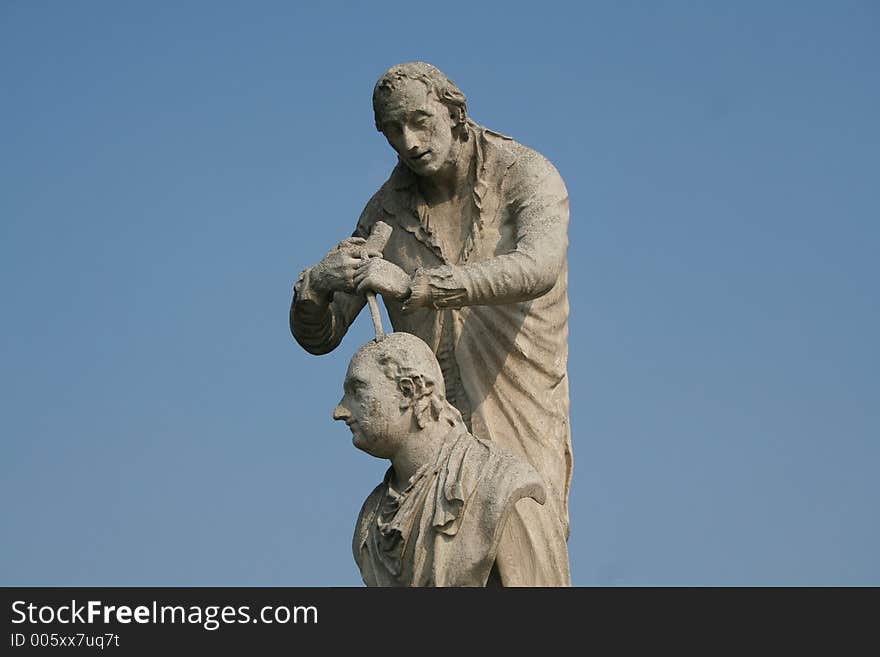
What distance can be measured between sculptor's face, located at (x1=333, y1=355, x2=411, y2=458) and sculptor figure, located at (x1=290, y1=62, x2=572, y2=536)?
69cm

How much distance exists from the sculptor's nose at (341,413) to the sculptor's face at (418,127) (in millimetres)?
1700

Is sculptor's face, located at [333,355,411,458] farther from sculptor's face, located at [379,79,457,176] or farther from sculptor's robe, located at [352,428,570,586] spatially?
sculptor's face, located at [379,79,457,176]

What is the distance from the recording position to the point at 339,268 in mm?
11164

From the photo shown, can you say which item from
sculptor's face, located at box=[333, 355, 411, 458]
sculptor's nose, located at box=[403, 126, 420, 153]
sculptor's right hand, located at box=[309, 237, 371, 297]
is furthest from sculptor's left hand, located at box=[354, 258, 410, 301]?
sculptor's nose, located at box=[403, 126, 420, 153]

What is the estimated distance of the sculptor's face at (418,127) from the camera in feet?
36.9

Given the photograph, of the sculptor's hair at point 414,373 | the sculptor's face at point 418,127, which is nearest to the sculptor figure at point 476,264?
the sculptor's face at point 418,127

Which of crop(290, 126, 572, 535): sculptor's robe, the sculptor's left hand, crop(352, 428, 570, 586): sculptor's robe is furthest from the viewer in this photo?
crop(290, 126, 572, 535): sculptor's robe

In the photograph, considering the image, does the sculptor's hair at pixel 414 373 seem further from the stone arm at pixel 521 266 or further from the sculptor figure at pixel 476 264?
the sculptor figure at pixel 476 264

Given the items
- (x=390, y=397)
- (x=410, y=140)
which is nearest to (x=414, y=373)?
(x=390, y=397)

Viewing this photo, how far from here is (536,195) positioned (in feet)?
37.7

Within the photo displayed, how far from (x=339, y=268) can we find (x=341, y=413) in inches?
41.3

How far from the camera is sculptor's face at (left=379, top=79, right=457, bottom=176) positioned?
11242 millimetres

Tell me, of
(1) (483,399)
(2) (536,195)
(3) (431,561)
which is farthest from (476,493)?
(2) (536,195)

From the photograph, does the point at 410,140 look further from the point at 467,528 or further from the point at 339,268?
the point at 467,528
